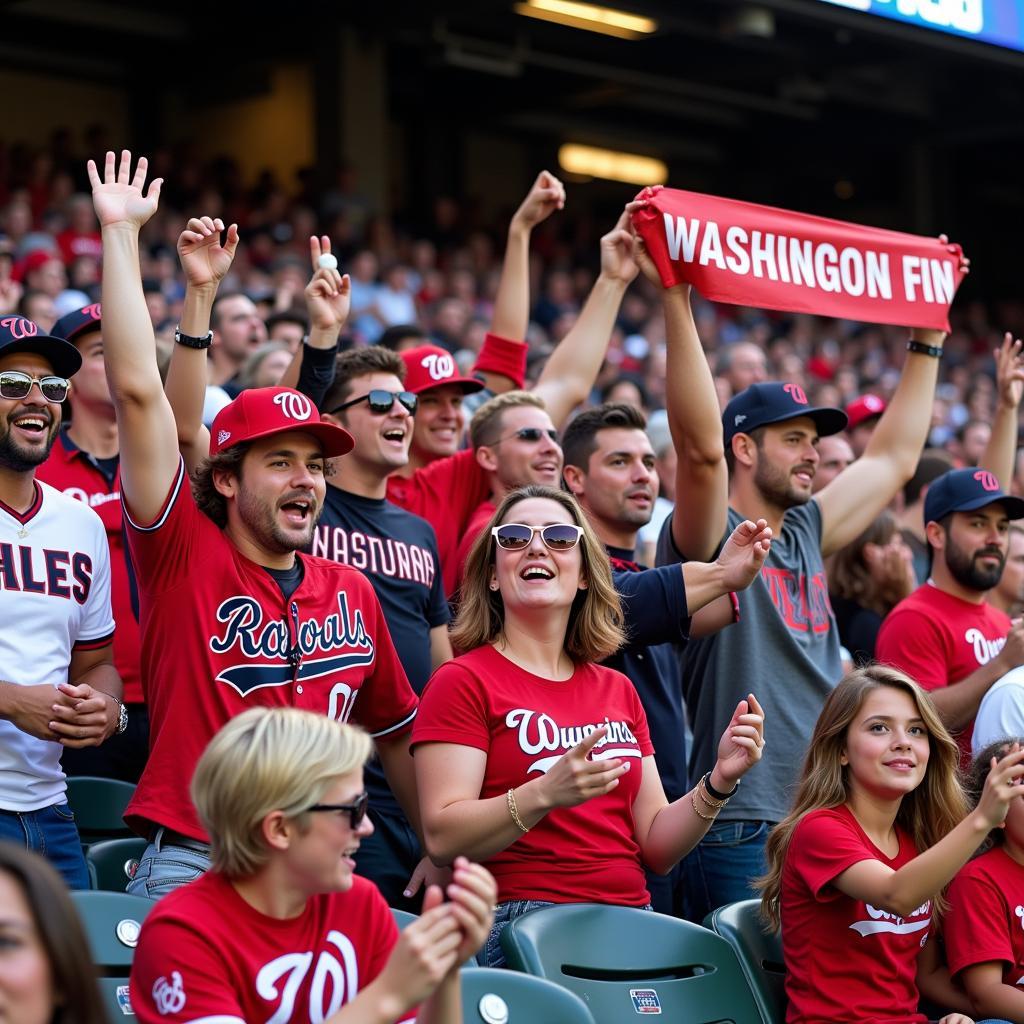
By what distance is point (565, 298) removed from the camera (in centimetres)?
1383

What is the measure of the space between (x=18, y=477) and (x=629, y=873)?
1738mm

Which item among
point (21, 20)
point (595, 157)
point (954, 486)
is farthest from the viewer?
point (595, 157)

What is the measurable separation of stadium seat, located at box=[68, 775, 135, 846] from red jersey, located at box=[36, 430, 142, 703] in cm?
38

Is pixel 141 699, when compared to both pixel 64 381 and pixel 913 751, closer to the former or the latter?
pixel 64 381

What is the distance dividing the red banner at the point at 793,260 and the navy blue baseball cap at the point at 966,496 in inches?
22.0

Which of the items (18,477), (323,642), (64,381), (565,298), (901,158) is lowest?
(323,642)

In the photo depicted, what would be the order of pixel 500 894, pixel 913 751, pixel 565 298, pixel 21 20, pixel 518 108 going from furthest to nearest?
pixel 518 108 → pixel 21 20 → pixel 565 298 → pixel 913 751 → pixel 500 894

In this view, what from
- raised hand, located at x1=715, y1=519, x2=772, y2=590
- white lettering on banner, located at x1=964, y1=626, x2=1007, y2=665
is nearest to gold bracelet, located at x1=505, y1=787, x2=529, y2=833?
raised hand, located at x1=715, y1=519, x2=772, y2=590

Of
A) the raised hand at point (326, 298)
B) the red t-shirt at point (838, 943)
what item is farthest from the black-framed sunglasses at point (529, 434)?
the red t-shirt at point (838, 943)

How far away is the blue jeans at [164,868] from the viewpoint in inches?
129

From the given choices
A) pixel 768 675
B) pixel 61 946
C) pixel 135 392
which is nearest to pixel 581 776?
pixel 61 946

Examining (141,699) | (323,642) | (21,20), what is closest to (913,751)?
(323,642)

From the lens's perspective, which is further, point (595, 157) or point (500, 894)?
point (595, 157)

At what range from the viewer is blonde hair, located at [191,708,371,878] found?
2551 mm
